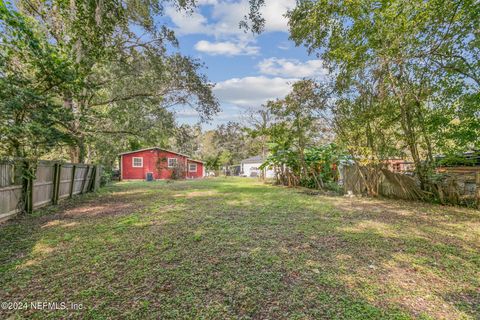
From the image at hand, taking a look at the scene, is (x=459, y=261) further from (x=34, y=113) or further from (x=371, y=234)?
(x=34, y=113)

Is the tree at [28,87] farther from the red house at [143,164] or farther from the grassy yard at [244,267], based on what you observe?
the red house at [143,164]

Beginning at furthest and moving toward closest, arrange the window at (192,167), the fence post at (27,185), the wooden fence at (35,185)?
the window at (192,167), the fence post at (27,185), the wooden fence at (35,185)

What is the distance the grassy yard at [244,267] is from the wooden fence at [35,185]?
570 millimetres

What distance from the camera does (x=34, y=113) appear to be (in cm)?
493

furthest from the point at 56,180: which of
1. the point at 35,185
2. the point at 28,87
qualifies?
the point at 28,87

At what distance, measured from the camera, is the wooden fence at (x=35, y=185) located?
4969mm

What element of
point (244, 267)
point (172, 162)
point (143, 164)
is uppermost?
point (172, 162)

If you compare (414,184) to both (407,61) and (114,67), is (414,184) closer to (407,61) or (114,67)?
(407,61)

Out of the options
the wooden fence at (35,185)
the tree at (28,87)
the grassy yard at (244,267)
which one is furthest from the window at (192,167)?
the grassy yard at (244,267)

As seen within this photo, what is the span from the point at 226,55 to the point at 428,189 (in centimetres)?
1001

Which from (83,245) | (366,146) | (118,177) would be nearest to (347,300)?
(83,245)

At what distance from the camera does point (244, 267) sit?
9.30 ft

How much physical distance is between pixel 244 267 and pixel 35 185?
20.2 ft

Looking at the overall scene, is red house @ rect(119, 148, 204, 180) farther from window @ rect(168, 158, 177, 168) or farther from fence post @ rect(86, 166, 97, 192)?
fence post @ rect(86, 166, 97, 192)
